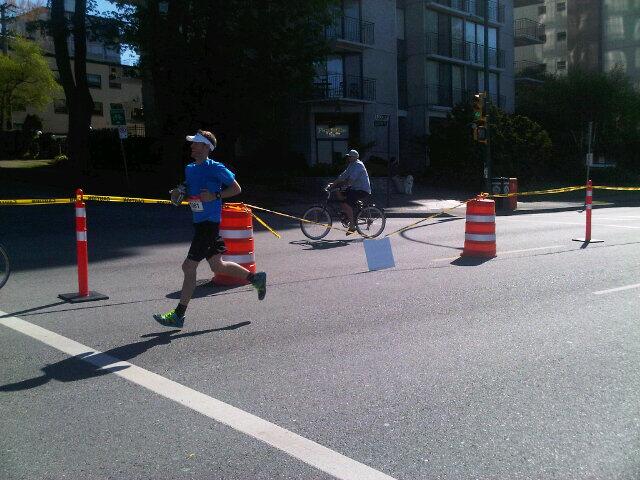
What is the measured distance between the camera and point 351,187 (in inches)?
585

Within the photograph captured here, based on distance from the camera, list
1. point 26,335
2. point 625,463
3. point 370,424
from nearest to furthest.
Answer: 1. point 625,463
2. point 370,424
3. point 26,335

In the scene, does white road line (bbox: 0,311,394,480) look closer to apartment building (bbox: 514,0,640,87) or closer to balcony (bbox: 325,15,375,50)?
balcony (bbox: 325,15,375,50)

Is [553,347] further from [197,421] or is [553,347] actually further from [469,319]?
[197,421]

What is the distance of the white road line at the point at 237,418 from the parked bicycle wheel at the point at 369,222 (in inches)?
365

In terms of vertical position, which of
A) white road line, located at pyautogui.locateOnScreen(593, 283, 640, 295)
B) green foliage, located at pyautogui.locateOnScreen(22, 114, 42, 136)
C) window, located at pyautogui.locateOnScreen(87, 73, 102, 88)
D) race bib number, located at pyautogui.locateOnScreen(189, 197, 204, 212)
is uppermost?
window, located at pyautogui.locateOnScreen(87, 73, 102, 88)

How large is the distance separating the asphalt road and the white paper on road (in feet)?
1.21

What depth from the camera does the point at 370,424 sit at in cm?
434

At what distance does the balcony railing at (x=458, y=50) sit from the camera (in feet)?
133

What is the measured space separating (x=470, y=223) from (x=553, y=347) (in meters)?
5.87

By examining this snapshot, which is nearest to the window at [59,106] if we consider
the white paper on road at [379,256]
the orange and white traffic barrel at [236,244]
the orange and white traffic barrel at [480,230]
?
the white paper on road at [379,256]

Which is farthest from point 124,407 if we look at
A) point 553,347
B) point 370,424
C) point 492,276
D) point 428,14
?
point 428,14

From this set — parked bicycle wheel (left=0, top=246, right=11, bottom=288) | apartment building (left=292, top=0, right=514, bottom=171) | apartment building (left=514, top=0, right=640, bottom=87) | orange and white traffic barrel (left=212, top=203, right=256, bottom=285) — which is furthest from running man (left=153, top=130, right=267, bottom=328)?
apartment building (left=514, top=0, right=640, bottom=87)

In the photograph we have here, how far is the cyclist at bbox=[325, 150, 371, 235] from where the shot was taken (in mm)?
14695

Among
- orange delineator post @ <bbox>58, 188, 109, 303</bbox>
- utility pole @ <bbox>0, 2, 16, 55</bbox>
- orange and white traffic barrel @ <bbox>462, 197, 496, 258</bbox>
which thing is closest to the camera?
orange delineator post @ <bbox>58, 188, 109, 303</bbox>
